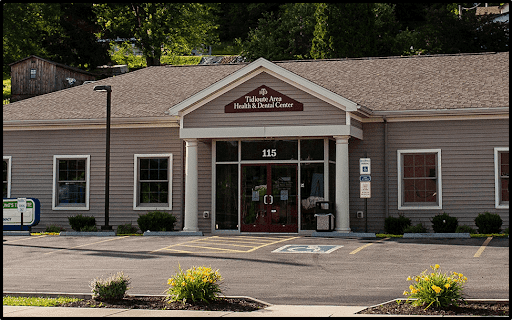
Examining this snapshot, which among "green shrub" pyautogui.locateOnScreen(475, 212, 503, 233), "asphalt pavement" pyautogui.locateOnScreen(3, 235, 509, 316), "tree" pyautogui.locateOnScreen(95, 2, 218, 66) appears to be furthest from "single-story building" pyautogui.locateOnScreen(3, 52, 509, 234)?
"tree" pyautogui.locateOnScreen(95, 2, 218, 66)

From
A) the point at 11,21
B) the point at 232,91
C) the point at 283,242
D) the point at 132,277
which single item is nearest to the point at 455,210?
the point at 283,242

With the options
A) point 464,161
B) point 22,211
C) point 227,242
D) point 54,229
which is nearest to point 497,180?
point 464,161

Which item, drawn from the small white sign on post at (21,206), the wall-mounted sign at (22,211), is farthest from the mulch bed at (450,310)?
the small white sign on post at (21,206)

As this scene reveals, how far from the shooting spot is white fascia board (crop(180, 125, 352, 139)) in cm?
2152

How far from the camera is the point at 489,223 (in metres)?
21.8

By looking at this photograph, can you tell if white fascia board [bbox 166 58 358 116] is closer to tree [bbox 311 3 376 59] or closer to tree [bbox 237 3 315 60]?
tree [bbox 311 3 376 59]

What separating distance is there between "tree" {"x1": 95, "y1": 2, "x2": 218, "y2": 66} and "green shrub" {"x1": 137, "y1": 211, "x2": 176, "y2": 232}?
31981 millimetres

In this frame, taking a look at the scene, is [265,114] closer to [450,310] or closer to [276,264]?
[276,264]

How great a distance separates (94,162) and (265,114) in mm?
7111

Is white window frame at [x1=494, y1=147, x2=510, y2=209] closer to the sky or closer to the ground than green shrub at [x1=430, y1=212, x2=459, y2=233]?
closer to the sky

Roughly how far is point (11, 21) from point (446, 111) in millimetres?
42723

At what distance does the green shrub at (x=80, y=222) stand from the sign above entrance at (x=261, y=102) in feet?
21.5

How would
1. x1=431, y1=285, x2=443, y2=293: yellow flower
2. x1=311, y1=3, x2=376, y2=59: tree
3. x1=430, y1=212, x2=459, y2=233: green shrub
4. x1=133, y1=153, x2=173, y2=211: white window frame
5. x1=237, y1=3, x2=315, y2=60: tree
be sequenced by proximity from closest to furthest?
x1=431, y1=285, x2=443, y2=293: yellow flower
x1=430, y1=212, x2=459, y2=233: green shrub
x1=133, y1=153, x2=173, y2=211: white window frame
x1=311, y1=3, x2=376, y2=59: tree
x1=237, y1=3, x2=315, y2=60: tree

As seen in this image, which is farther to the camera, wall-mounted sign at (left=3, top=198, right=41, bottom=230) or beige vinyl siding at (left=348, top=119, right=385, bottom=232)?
wall-mounted sign at (left=3, top=198, right=41, bottom=230)
